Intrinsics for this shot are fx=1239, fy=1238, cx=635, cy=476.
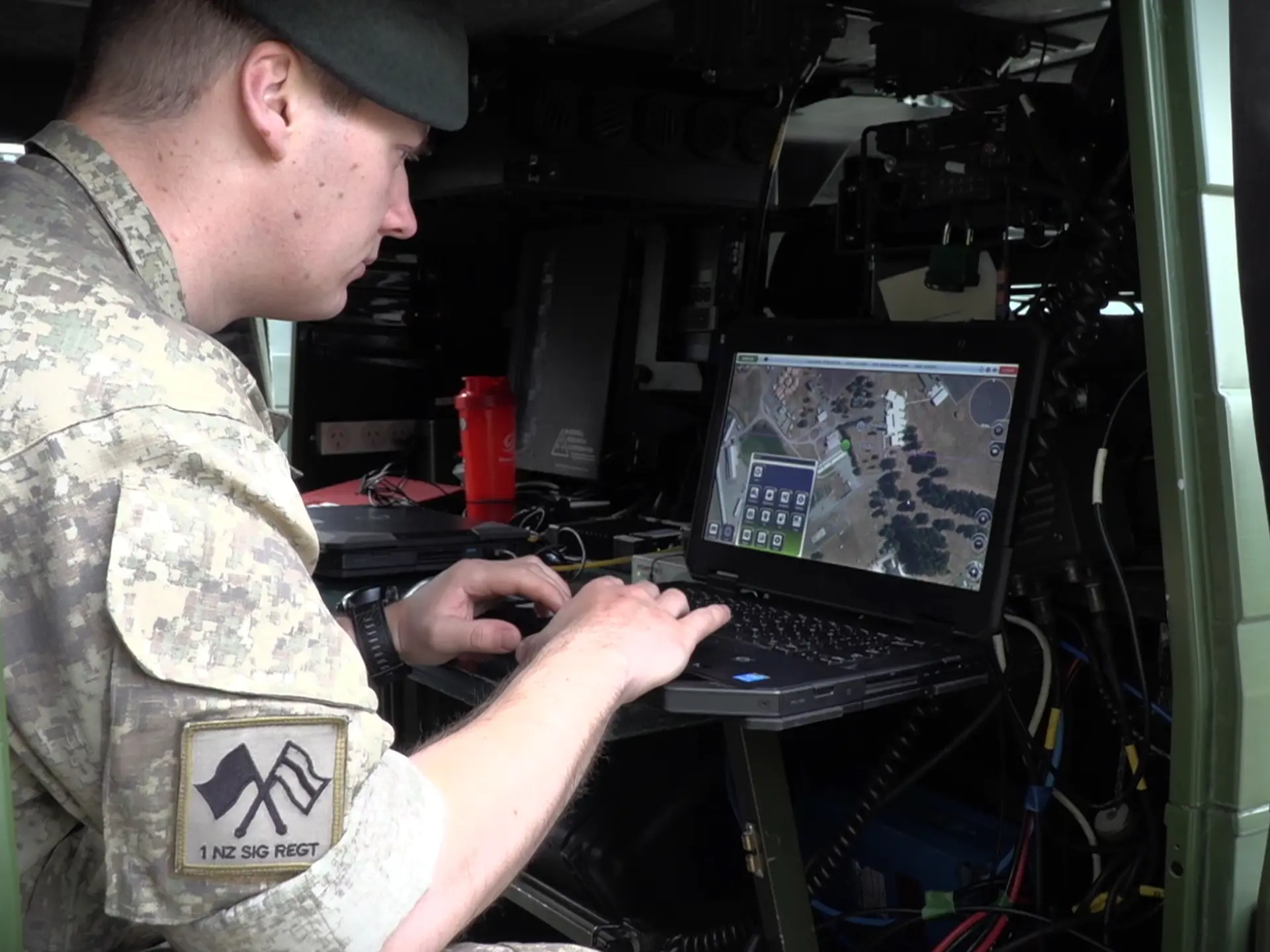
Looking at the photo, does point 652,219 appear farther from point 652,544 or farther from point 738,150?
point 652,544

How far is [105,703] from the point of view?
0.65 m

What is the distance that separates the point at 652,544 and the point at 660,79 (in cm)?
71

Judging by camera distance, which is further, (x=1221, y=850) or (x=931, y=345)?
(x=931, y=345)

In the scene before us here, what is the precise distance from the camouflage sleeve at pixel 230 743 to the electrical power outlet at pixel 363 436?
60.6 inches

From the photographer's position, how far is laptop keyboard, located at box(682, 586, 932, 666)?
112 cm

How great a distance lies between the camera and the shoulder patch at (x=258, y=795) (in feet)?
2.11

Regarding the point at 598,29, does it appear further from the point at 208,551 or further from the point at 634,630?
the point at 208,551

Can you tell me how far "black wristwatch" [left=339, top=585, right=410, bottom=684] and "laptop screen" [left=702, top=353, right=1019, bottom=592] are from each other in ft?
1.33

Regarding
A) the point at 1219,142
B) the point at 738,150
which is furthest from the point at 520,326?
the point at 1219,142

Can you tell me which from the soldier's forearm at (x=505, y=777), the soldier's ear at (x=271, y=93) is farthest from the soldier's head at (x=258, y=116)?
the soldier's forearm at (x=505, y=777)

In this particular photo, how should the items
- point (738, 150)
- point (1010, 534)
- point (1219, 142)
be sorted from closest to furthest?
1. point (1219, 142)
2. point (1010, 534)
3. point (738, 150)

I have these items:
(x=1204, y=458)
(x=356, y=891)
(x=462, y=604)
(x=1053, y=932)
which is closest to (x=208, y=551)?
(x=356, y=891)

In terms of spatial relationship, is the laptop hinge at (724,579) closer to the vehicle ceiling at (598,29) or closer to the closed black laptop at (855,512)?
the closed black laptop at (855,512)

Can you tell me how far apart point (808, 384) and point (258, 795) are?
91cm
